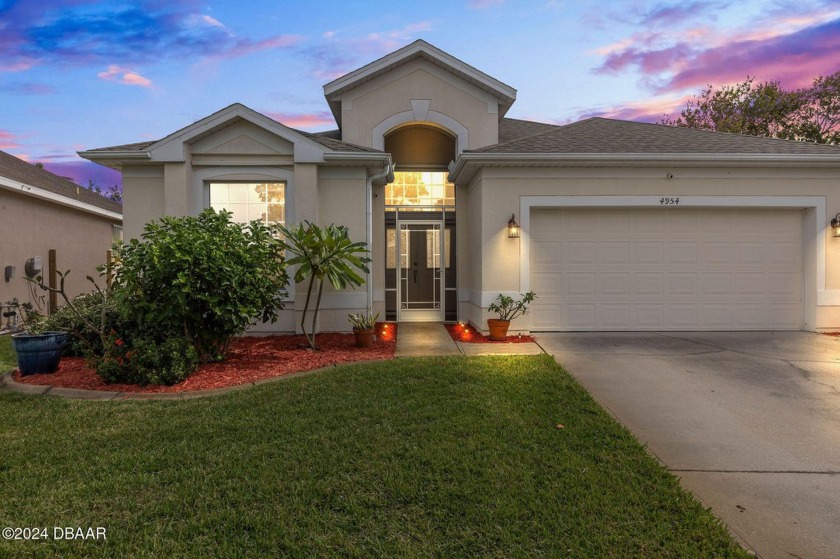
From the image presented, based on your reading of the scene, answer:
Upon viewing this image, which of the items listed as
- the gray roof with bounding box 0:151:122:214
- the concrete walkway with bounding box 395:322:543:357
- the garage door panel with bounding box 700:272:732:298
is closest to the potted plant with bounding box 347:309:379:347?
the concrete walkway with bounding box 395:322:543:357

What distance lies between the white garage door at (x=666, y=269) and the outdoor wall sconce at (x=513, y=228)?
1.66 feet

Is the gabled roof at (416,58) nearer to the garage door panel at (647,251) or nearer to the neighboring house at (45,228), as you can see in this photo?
the garage door panel at (647,251)

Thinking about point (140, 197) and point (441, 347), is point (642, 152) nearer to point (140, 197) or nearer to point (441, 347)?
point (441, 347)

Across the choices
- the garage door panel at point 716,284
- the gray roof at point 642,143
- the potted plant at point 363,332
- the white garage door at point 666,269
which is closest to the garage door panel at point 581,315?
the white garage door at point 666,269

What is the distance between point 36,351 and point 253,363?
2752 millimetres

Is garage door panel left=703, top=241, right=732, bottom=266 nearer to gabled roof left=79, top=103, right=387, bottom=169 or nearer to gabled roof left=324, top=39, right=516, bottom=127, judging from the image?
gabled roof left=324, top=39, right=516, bottom=127

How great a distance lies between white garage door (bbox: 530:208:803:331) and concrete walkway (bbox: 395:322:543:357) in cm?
166

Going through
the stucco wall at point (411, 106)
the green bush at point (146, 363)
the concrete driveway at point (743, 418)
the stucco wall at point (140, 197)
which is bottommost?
the concrete driveway at point (743, 418)

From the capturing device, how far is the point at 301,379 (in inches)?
217

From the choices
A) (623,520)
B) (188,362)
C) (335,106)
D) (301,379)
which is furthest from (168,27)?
(623,520)

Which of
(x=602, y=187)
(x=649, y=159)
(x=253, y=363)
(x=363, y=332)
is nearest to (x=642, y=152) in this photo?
(x=649, y=159)

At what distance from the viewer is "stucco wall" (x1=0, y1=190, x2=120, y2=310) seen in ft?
35.8

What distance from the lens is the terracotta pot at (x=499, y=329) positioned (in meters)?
8.15

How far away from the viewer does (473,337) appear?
851cm
